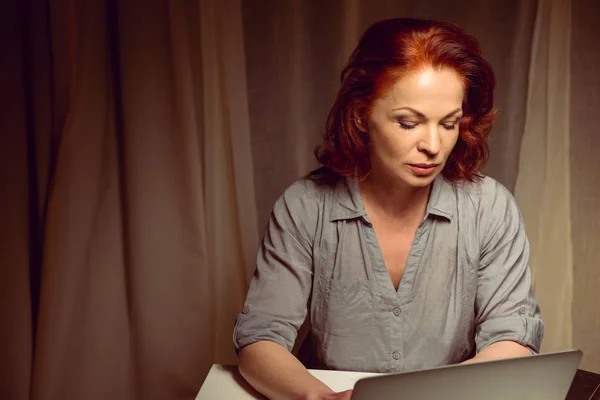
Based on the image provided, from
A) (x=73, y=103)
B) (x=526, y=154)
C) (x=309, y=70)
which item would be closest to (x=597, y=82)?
(x=526, y=154)

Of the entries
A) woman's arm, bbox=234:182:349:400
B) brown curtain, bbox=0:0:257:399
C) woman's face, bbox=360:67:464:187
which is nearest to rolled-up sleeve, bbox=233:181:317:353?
woman's arm, bbox=234:182:349:400

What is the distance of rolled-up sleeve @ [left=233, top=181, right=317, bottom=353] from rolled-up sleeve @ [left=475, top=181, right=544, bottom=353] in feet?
1.09

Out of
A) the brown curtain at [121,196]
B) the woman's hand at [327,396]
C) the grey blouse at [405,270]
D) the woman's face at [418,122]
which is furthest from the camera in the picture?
the brown curtain at [121,196]

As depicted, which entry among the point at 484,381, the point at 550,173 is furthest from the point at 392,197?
the point at 550,173

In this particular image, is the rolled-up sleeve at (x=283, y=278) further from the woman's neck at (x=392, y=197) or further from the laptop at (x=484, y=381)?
the laptop at (x=484, y=381)

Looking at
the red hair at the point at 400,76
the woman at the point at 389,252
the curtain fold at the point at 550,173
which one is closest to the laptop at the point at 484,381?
the woman at the point at 389,252

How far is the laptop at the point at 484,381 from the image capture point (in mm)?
887

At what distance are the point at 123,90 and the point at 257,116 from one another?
1.20 feet

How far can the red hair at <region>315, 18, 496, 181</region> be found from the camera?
4.21ft

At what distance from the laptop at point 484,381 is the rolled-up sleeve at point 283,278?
0.46m

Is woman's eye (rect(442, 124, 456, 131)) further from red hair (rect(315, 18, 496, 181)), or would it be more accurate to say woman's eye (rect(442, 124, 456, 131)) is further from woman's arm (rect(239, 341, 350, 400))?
woman's arm (rect(239, 341, 350, 400))

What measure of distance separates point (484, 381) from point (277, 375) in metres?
0.40

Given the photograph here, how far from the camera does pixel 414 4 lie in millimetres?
2016

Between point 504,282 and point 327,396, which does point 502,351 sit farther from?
point 327,396
